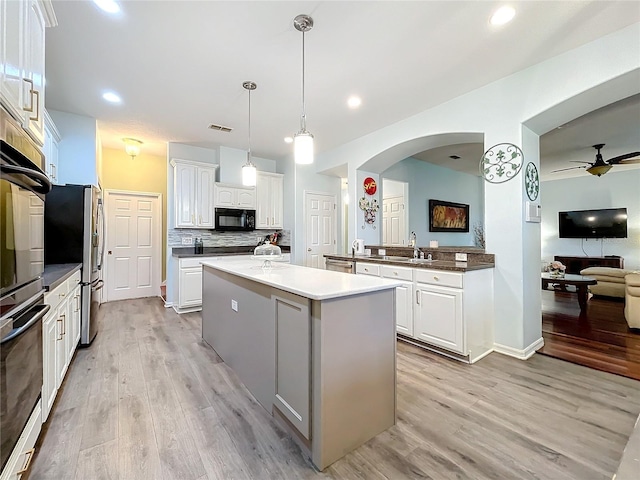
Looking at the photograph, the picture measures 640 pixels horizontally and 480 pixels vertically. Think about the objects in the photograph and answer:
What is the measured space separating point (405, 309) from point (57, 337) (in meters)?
3.02

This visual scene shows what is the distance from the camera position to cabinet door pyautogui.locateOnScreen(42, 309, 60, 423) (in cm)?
168

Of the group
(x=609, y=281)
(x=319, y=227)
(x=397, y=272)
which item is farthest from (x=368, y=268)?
(x=609, y=281)

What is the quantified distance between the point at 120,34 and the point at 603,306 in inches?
280

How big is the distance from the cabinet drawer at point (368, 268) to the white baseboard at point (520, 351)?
1.44 metres

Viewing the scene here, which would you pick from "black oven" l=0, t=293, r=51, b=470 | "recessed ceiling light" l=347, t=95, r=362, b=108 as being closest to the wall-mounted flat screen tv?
"recessed ceiling light" l=347, t=95, r=362, b=108

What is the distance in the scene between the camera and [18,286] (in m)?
1.31

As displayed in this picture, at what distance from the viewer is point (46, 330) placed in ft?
5.72

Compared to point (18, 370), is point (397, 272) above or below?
above

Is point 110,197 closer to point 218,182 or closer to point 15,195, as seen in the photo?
point 218,182

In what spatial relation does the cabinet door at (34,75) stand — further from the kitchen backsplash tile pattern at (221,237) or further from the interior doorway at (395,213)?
the interior doorway at (395,213)

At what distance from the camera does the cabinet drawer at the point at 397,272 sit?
3.10 metres

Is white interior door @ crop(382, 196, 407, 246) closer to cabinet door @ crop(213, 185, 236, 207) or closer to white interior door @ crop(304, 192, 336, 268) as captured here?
white interior door @ crop(304, 192, 336, 268)

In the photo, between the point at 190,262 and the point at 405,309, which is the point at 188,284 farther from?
the point at 405,309

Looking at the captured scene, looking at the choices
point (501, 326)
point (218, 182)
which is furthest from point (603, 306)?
point (218, 182)
